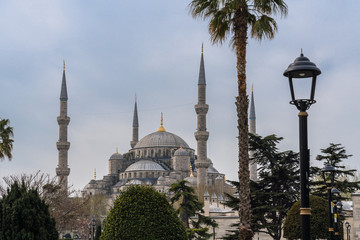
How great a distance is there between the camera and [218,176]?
88.0m

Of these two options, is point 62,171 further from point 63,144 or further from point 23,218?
point 23,218

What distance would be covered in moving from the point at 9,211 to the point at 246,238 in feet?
18.8

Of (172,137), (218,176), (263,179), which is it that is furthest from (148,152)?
(263,179)

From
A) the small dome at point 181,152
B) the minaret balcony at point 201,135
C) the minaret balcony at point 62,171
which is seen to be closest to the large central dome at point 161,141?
the small dome at point 181,152

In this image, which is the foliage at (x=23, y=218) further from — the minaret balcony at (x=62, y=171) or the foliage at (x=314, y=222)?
the minaret balcony at (x=62, y=171)

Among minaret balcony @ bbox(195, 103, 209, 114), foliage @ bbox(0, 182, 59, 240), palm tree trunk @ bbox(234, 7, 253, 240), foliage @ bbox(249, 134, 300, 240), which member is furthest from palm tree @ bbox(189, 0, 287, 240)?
minaret balcony @ bbox(195, 103, 209, 114)

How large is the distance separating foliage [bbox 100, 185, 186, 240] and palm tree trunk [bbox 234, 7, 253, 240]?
84.1 inches

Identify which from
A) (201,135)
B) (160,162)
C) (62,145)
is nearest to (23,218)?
(201,135)

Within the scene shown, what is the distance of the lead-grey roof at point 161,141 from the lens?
94.7m

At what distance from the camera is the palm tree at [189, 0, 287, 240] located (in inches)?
548

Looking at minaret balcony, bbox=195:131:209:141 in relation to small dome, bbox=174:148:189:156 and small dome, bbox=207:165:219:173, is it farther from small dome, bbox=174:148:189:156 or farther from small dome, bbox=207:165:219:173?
small dome, bbox=207:165:219:173

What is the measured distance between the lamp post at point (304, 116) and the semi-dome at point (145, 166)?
80378mm

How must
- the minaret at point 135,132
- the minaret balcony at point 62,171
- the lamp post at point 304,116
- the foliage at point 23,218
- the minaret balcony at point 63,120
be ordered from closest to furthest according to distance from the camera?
the lamp post at point 304,116, the foliage at point 23,218, the minaret balcony at point 62,171, the minaret balcony at point 63,120, the minaret at point 135,132

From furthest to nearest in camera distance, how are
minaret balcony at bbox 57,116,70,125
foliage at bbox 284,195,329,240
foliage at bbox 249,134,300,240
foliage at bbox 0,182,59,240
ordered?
minaret balcony at bbox 57,116,70,125, foliage at bbox 249,134,300,240, foliage at bbox 284,195,329,240, foliage at bbox 0,182,59,240
